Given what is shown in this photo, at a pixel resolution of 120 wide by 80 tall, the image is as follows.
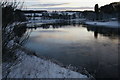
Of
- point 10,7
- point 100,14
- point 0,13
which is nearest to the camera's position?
point 0,13

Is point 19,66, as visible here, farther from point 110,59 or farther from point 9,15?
point 110,59

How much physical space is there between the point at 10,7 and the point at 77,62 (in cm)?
993

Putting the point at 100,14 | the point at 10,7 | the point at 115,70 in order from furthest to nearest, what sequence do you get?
1. the point at 100,14
2. the point at 115,70
3. the point at 10,7

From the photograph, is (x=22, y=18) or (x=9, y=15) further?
(x=22, y=18)

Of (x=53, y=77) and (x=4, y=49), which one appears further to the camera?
(x=53, y=77)

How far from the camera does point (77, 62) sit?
13750mm

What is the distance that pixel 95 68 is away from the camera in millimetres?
12281

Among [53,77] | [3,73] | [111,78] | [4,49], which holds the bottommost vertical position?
[111,78]

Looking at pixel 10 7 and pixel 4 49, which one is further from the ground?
pixel 10 7

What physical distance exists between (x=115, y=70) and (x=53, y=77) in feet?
16.3

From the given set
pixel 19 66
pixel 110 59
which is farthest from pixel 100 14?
pixel 19 66

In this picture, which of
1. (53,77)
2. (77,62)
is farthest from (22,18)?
(77,62)

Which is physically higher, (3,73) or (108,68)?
(3,73)

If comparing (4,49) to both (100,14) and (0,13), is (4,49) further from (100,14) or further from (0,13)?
(100,14)
